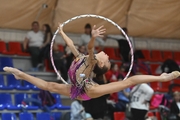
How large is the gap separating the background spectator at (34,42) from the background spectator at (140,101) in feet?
9.32

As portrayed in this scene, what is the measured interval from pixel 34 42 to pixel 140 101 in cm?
338

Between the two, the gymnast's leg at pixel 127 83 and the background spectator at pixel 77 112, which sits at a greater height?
the gymnast's leg at pixel 127 83

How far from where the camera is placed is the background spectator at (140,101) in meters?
10.1

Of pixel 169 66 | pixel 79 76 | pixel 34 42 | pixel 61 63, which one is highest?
pixel 34 42

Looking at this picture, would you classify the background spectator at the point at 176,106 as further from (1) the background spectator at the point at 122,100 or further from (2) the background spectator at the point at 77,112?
(2) the background spectator at the point at 77,112

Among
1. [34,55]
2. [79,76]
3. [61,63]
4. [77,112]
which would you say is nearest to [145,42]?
Answer: [61,63]

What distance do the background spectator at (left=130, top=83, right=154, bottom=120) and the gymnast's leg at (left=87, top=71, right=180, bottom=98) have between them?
10.9ft

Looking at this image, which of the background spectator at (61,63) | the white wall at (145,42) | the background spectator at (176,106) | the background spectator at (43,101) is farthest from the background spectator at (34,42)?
the background spectator at (176,106)

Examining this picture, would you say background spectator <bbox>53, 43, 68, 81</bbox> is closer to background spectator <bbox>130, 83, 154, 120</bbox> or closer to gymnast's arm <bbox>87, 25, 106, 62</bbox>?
background spectator <bbox>130, 83, 154, 120</bbox>

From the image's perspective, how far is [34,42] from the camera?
1176cm

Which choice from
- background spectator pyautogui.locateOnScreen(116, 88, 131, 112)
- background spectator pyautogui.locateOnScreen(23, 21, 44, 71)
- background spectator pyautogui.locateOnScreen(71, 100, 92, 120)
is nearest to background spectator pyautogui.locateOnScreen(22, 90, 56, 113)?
background spectator pyautogui.locateOnScreen(71, 100, 92, 120)

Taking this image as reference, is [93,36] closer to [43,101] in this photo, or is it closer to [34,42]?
[43,101]

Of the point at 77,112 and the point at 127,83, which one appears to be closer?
the point at 127,83

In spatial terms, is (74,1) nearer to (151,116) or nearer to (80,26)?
(80,26)
